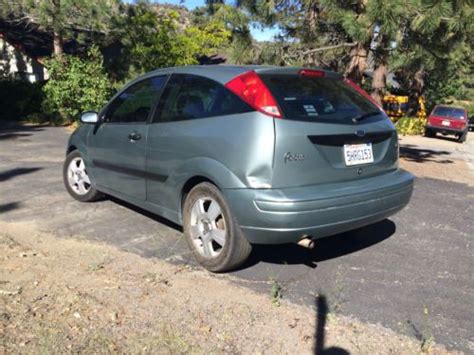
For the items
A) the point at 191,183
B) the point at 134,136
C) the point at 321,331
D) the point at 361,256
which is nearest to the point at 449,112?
the point at 361,256

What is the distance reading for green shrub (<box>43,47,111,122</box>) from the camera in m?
Result: 14.4

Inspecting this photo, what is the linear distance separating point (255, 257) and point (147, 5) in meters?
15.8

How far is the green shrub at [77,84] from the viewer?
14.4 metres

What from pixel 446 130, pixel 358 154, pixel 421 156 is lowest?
pixel 446 130

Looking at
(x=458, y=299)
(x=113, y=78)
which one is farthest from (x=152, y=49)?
(x=458, y=299)

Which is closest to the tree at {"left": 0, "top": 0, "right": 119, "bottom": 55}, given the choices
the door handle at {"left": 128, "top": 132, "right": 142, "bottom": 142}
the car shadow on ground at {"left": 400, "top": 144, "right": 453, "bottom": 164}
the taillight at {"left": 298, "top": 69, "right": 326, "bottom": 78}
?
the car shadow on ground at {"left": 400, "top": 144, "right": 453, "bottom": 164}

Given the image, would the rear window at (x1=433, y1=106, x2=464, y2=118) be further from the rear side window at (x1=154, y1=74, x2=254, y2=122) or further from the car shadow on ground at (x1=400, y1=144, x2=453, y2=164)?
the rear side window at (x1=154, y1=74, x2=254, y2=122)

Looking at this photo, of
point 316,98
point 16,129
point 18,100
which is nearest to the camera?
point 316,98

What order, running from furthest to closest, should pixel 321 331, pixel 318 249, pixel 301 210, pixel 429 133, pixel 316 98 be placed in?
pixel 429 133 → pixel 318 249 → pixel 316 98 → pixel 301 210 → pixel 321 331

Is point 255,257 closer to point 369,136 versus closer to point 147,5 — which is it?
point 369,136

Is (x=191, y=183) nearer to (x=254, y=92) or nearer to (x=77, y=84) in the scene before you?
(x=254, y=92)

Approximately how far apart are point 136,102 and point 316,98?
1.95m

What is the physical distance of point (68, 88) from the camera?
1452 centimetres

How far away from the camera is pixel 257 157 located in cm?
349
